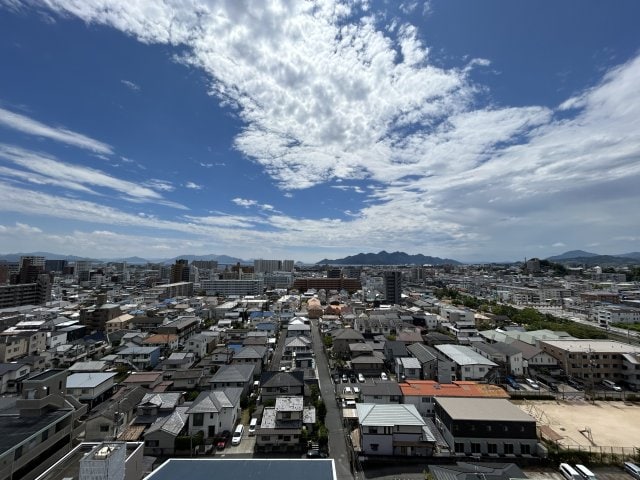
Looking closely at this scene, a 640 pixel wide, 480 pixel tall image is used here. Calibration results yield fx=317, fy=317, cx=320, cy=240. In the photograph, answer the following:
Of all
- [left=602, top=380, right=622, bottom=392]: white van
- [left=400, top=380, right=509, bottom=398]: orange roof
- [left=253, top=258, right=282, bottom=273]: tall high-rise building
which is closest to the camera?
[left=400, top=380, right=509, bottom=398]: orange roof

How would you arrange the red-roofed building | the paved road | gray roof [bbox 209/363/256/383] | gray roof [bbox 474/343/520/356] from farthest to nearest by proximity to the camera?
1. gray roof [bbox 474/343/520/356]
2. gray roof [bbox 209/363/256/383]
3. the red-roofed building
4. the paved road

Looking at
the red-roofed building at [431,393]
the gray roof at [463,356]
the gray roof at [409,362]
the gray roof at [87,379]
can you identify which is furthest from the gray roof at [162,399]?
the gray roof at [463,356]

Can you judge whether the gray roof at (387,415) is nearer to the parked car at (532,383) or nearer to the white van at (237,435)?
the white van at (237,435)

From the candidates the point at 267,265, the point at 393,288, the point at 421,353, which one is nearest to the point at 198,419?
the point at 421,353

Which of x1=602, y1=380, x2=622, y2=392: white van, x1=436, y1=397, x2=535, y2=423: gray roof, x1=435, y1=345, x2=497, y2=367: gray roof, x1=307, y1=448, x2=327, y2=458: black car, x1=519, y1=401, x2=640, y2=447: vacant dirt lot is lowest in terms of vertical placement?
x1=519, y1=401, x2=640, y2=447: vacant dirt lot

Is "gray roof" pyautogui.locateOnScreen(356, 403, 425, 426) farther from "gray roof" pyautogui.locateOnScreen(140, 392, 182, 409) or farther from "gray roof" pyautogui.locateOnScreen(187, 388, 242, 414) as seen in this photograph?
"gray roof" pyautogui.locateOnScreen(140, 392, 182, 409)

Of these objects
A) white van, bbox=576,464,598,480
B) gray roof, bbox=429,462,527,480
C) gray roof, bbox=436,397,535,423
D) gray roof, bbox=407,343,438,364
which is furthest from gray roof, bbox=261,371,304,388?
white van, bbox=576,464,598,480

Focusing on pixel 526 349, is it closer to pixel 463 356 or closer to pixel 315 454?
pixel 463 356
